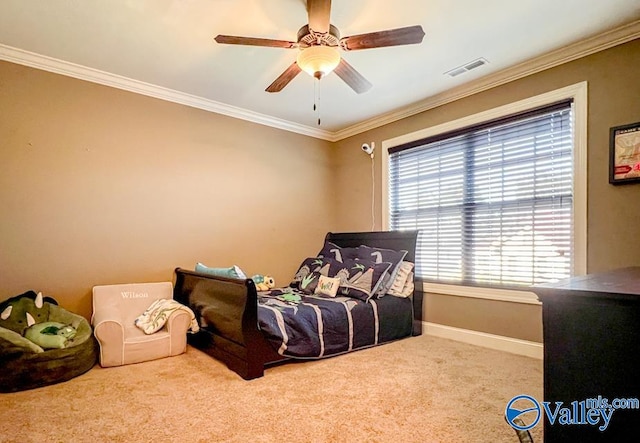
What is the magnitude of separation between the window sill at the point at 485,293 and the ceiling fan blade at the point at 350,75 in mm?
2118

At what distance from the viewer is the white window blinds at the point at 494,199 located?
280cm

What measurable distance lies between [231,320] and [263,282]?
1.41m

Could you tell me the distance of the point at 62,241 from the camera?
2.94 meters

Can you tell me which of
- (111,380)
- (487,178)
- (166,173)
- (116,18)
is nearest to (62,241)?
(166,173)

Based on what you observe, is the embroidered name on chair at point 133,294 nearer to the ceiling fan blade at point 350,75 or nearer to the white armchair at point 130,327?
the white armchair at point 130,327

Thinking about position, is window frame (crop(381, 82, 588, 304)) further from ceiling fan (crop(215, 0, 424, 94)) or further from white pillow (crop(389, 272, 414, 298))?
ceiling fan (crop(215, 0, 424, 94))

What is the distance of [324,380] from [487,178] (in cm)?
236

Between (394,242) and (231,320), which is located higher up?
(394,242)

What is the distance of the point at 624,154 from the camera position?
2426 mm

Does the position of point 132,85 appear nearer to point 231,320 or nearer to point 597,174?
point 231,320

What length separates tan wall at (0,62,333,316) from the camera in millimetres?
2812

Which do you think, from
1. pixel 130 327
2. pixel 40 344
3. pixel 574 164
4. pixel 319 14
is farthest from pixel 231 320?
pixel 574 164

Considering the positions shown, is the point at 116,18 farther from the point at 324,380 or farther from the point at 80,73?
the point at 324,380

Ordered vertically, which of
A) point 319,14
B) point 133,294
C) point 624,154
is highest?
point 319,14
